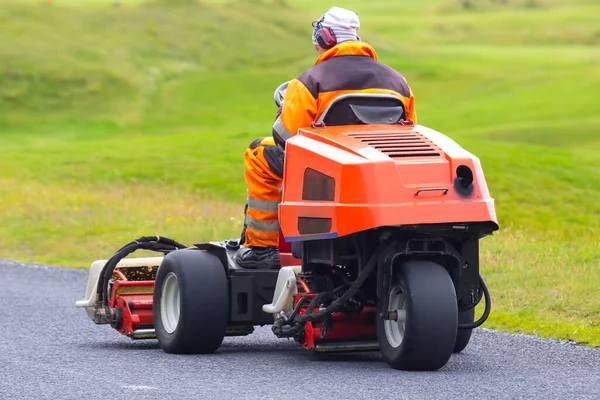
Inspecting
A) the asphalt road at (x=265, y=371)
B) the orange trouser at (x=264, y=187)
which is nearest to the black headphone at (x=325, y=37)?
the orange trouser at (x=264, y=187)

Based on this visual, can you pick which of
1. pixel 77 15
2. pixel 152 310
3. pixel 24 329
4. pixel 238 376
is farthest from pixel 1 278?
pixel 77 15

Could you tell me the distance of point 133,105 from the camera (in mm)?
42125

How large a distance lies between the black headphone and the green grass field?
2.82 metres

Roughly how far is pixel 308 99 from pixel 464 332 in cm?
190

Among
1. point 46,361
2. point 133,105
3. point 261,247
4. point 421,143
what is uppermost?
point 133,105

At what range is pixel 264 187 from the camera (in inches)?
344

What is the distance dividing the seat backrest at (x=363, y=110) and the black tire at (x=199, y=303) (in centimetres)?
130

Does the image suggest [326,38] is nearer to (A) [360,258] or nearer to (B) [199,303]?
(A) [360,258]

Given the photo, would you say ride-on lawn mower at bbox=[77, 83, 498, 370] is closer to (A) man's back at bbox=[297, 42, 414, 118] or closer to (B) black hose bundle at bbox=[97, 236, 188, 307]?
(A) man's back at bbox=[297, 42, 414, 118]

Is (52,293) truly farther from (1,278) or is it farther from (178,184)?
(178,184)

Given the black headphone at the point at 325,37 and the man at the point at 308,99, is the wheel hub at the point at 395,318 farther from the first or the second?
the black headphone at the point at 325,37

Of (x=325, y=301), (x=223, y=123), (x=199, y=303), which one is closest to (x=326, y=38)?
(x=325, y=301)

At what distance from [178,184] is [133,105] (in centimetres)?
1742

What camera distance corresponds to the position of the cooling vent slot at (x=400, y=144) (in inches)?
309
